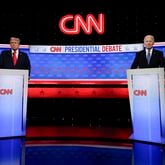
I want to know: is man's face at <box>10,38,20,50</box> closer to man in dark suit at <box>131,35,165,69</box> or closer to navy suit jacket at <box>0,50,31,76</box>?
navy suit jacket at <box>0,50,31,76</box>

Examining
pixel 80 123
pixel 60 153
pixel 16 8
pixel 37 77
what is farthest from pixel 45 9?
pixel 60 153

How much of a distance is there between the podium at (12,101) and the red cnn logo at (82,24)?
3.16 m

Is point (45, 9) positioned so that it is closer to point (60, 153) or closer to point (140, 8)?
point (140, 8)

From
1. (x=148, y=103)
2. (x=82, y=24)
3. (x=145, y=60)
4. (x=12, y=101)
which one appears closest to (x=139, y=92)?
(x=148, y=103)

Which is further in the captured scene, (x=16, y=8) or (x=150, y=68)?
(x=16, y=8)

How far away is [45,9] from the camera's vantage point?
791cm

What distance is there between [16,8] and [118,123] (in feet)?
10.5

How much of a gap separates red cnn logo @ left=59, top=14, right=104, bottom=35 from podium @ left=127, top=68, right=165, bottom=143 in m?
3.29

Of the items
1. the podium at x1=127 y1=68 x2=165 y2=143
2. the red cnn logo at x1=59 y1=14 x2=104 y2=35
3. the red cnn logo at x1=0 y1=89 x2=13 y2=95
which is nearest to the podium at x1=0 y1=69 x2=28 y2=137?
the red cnn logo at x1=0 y1=89 x2=13 y2=95

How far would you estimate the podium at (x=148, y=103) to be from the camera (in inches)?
170

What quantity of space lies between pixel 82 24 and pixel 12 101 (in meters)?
3.43

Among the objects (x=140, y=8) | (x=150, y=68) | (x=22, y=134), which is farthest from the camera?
(x=140, y=8)

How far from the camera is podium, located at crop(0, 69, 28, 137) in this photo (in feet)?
15.4

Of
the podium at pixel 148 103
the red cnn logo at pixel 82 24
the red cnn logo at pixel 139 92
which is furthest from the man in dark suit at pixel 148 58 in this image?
the red cnn logo at pixel 82 24
